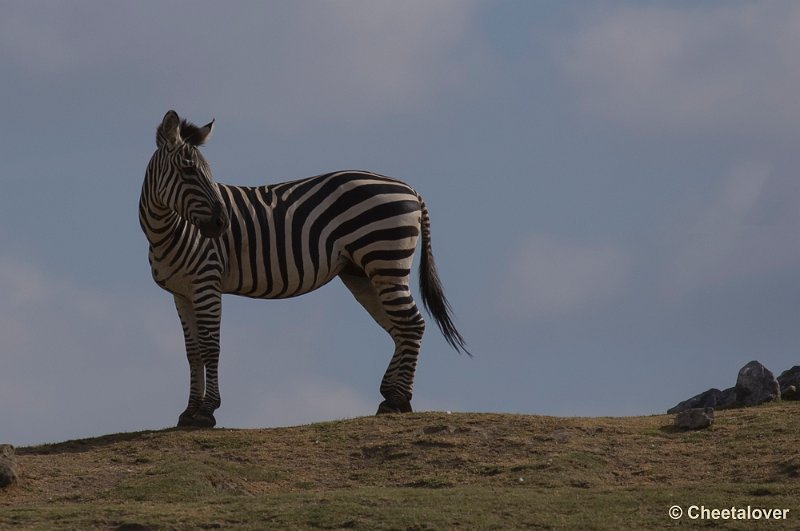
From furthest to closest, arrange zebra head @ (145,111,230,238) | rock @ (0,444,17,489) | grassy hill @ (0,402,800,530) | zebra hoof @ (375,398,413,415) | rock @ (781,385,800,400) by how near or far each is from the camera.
A: rock @ (781,385,800,400), zebra hoof @ (375,398,413,415), zebra head @ (145,111,230,238), rock @ (0,444,17,489), grassy hill @ (0,402,800,530)

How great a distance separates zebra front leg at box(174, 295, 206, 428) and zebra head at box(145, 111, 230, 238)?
61.1 inches

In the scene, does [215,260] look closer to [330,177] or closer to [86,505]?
[330,177]

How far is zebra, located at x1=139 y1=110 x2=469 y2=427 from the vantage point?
2147cm

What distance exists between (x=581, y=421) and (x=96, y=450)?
730 centimetres

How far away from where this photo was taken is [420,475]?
1838cm

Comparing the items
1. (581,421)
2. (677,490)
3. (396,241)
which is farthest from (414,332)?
(677,490)

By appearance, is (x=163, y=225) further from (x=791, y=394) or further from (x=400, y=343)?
(x=791, y=394)

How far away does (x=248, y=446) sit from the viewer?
2005cm

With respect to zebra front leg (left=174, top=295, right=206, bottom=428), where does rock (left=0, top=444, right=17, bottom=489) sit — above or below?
below

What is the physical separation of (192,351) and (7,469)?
462 centimetres

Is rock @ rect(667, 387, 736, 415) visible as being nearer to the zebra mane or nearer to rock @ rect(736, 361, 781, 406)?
rock @ rect(736, 361, 781, 406)

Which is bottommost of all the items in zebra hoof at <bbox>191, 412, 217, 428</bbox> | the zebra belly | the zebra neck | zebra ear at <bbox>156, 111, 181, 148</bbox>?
zebra hoof at <bbox>191, 412, 217, 428</bbox>

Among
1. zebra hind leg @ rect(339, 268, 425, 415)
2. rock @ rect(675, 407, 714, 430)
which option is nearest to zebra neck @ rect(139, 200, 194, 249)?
zebra hind leg @ rect(339, 268, 425, 415)

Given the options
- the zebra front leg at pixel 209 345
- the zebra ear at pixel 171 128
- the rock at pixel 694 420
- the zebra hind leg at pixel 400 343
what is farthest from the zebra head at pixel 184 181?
the rock at pixel 694 420
